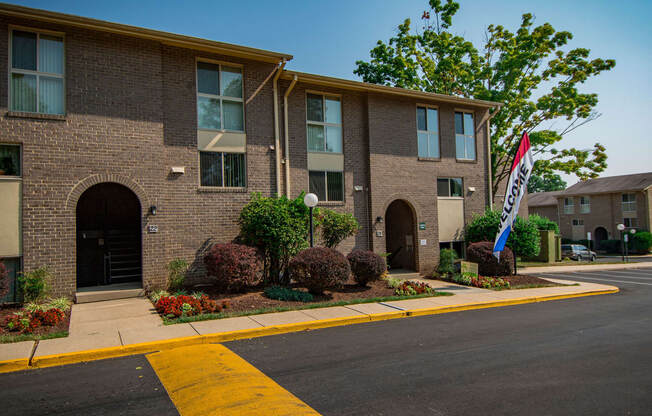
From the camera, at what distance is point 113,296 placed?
37.4 ft

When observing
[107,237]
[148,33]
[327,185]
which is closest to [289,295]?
[327,185]

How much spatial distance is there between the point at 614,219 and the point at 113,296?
4864cm

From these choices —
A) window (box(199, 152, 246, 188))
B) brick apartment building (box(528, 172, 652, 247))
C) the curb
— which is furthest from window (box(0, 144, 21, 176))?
brick apartment building (box(528, 172, 652, 247))

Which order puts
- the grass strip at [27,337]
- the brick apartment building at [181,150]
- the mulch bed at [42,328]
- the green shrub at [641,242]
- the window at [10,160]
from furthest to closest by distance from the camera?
the green shrub at [641,242] < the brick apartment building at [181,150] < the window at [10,160] < the mulch bed at [42,328] < the grass strip at [27,337]

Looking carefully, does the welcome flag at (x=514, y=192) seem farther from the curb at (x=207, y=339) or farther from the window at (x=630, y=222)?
the window at (x=630, y=222)

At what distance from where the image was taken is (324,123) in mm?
15633

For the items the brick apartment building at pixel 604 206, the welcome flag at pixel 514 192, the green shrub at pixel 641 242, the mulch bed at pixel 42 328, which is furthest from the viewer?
the brick apartment building at pixel 604 206

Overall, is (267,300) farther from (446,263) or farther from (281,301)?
(446,263)

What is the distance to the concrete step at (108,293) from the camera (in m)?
11.0

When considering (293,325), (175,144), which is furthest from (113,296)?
(293,325)

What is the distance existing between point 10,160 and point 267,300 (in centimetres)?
753

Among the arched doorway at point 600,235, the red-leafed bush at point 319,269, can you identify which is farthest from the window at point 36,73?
the arched doorway at point 600,235

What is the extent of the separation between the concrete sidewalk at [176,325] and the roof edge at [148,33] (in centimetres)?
749

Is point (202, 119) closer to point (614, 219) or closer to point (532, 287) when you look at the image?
point (532, 287)
